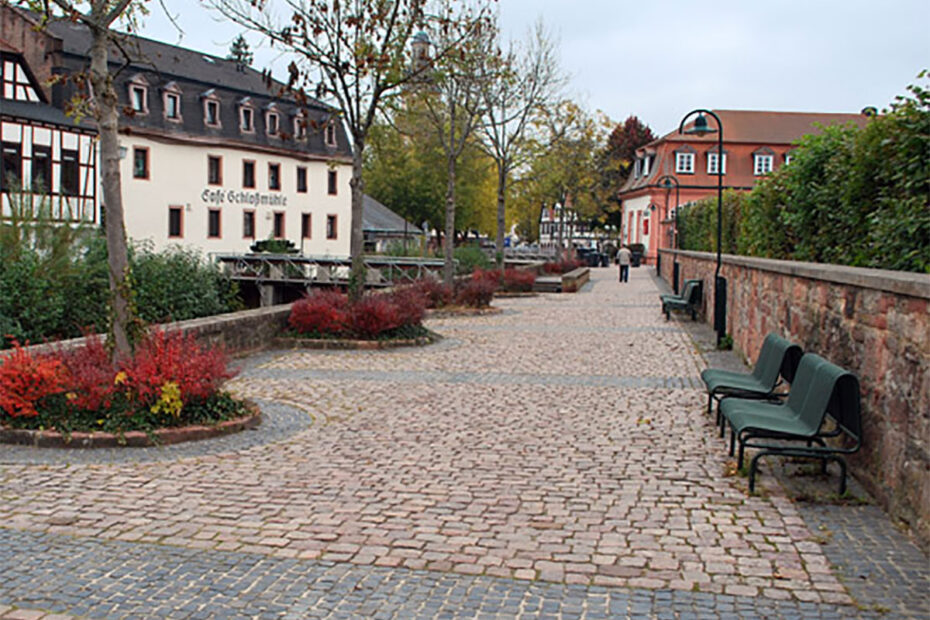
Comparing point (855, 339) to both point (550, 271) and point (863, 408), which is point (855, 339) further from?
point (550, 271)

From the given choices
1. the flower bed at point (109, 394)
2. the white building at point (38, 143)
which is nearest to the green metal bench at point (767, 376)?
the flower bed at point (109, 394)

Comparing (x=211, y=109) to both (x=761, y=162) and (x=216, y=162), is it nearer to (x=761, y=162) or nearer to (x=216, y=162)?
(x=216, y=162)

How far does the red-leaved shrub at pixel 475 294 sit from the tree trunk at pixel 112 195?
1371 centimetres

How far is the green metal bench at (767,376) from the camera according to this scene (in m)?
7.77

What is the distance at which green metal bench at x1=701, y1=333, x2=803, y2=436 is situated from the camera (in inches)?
306

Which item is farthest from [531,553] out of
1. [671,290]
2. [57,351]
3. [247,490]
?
[671,290]

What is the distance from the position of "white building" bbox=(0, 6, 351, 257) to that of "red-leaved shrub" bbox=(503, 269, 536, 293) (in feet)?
52.6

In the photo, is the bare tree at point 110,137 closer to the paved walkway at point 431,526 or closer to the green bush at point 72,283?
the paved walkway at point 431,526

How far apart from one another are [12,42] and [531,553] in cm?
4503

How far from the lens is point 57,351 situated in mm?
8414

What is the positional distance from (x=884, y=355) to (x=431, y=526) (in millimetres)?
2948

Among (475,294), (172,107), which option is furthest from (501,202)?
(172,107)

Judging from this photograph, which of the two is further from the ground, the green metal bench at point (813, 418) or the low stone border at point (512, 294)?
the green metal bench at point (813, 418)

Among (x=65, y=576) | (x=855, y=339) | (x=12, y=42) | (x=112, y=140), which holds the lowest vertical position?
(x=65, y=576)
